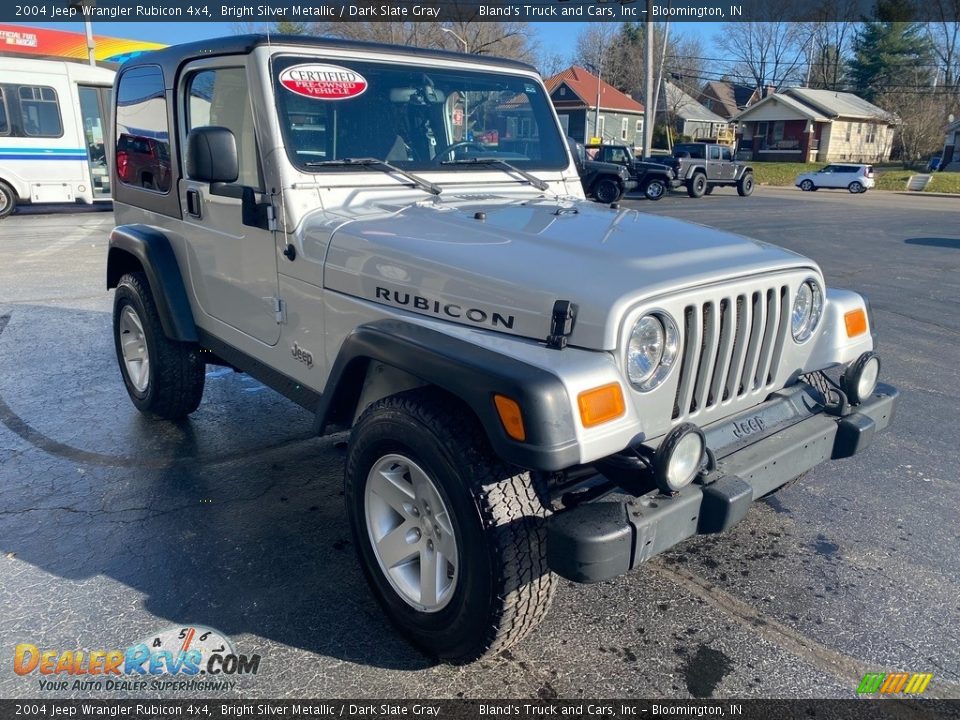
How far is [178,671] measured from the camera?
257cm

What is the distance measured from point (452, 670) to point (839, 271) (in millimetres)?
9634

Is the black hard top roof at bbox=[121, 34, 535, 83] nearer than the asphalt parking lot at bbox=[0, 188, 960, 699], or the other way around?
the asphalt parking lot at bbox=[0, 188, 960, 699]

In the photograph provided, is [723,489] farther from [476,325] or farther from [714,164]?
[714,164]

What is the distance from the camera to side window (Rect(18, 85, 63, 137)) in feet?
51.8

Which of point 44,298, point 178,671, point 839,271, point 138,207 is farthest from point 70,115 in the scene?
point 178,671

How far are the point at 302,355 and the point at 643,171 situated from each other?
23.2 meters

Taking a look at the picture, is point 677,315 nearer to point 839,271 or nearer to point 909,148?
point 839,271

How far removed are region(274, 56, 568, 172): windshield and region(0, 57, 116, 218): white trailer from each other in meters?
15.8

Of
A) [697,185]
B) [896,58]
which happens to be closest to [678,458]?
[697,185]

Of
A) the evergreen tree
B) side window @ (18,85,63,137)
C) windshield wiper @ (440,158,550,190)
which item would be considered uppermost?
the evergreen tree

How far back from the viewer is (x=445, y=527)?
95.3 inches

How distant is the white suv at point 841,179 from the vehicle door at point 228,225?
35608 mm

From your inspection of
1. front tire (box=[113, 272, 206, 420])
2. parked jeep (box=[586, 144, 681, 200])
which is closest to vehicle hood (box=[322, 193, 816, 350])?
front tire (box=[113, 272, 206, 420])

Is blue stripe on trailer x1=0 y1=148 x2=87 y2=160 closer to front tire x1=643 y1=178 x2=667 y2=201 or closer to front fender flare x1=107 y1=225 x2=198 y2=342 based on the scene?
front fender flare x1=107 y1=225 x2=198 y2=342
